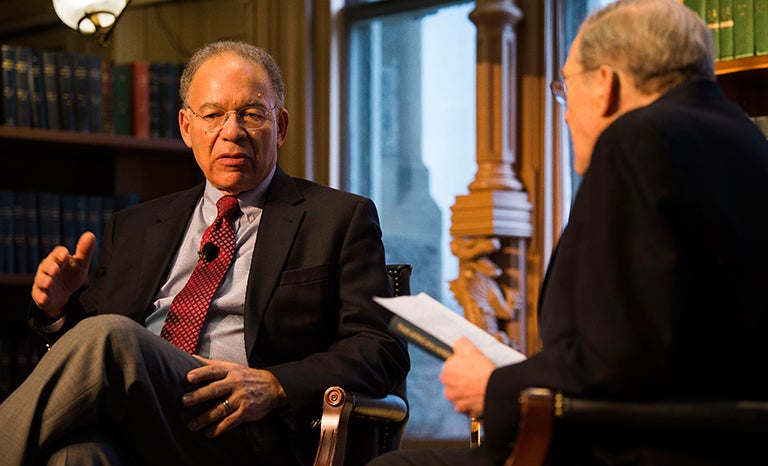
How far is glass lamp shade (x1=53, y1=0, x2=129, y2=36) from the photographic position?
3.57 m

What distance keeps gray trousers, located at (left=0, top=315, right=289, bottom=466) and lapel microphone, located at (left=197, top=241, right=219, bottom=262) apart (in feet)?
1.49

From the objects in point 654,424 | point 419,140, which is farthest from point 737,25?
point 419,140

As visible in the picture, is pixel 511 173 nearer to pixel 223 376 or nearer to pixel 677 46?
pixel 223 376

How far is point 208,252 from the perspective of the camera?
2.42m

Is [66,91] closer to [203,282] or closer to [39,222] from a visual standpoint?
[39,222]

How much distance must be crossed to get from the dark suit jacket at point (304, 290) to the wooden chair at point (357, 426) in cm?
5

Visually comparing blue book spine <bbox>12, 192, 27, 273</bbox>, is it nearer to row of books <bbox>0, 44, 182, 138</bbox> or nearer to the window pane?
row of books <bbox>0, 44, 182, 138</bbox>

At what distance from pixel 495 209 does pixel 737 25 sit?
4.50 feet

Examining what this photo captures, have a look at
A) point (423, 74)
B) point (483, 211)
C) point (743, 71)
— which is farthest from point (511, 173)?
point (743, 71)

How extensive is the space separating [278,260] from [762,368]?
1.23 meters

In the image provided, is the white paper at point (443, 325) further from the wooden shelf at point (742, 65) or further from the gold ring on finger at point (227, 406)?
the wooden shelf at point (742, 65)

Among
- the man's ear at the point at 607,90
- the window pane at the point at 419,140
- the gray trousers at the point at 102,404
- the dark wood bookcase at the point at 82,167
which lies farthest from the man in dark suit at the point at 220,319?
the window pane at the point at 419,140

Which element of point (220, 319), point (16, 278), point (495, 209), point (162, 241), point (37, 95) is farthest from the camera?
point (37, 95)

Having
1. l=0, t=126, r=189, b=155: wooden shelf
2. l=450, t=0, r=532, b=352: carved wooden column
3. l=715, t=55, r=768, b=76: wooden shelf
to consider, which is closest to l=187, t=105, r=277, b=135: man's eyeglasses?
l=715, t=55, r=768, b=76: wooden shelf
